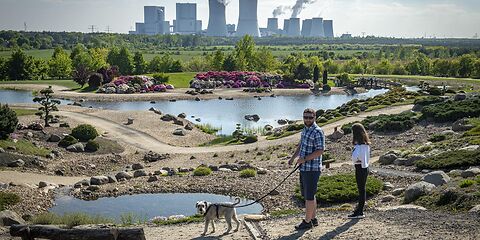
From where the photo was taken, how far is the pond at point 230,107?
6016 centimetres

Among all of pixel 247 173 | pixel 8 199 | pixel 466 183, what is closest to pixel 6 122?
pixel 8 199

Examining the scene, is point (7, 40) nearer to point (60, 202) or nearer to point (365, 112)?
point (365, 112)

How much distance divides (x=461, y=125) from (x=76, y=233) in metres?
28.4

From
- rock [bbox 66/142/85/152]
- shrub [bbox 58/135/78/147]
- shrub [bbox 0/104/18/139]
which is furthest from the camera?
shrub [bbox 58/135/78/147]

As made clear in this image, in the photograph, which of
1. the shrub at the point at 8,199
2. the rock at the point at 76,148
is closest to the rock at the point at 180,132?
the rock at the point at 76,148

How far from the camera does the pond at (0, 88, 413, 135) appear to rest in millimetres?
60162

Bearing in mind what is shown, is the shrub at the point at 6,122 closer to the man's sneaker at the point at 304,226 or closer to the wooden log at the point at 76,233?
the wooden log at the point at 76,233

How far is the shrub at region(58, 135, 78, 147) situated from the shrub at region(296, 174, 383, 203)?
20169 mm

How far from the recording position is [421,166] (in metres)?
25.3

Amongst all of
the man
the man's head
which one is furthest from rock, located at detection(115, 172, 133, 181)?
the man's head

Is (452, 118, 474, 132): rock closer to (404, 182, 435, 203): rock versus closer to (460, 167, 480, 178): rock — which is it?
(460, 167, 480, 178): rock

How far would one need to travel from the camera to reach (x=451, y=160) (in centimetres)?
2444

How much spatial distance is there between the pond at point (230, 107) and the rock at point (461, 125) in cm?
2138

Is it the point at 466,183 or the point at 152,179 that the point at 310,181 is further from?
the point at 152,179
